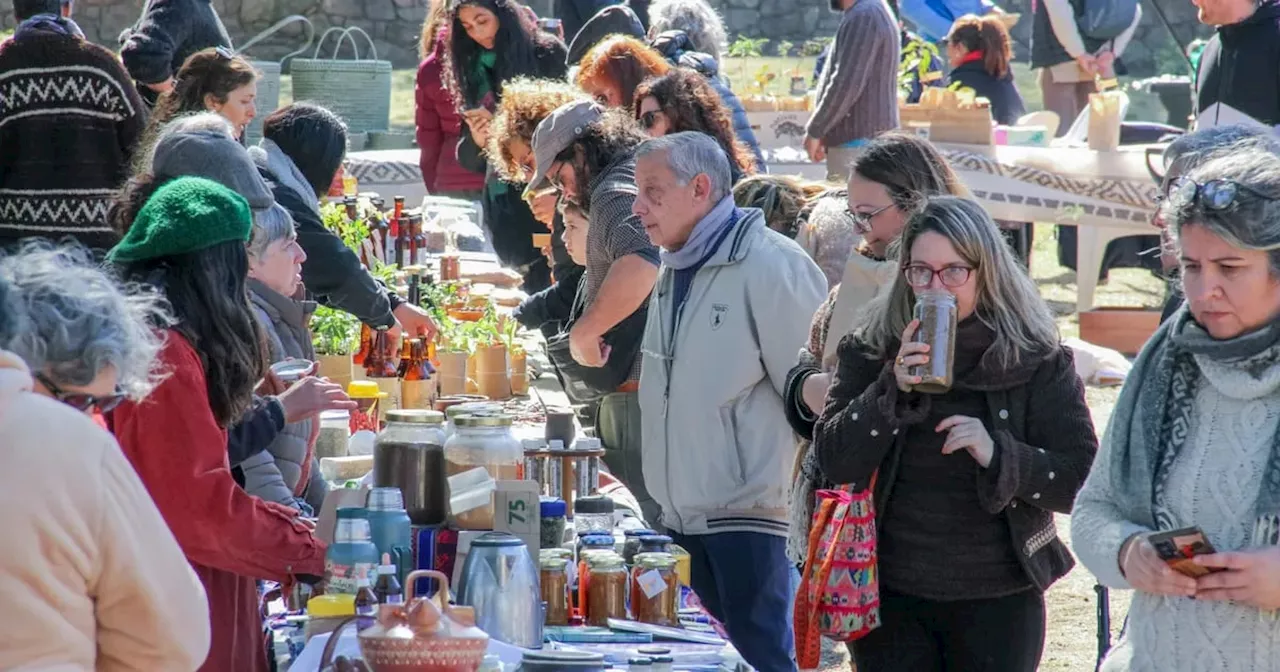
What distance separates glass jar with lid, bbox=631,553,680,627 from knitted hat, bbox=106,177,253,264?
3.18ft

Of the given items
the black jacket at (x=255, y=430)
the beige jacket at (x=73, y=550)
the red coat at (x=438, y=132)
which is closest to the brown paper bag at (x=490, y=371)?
the black jacket at (x=255, y=430)

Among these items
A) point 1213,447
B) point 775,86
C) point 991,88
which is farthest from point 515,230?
point 775,86

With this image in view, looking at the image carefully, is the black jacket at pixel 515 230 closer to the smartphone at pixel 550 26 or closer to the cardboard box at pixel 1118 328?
the smartphone at pixel 550 26

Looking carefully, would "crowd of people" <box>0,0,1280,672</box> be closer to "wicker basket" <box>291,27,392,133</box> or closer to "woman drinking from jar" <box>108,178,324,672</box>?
"woman drinking from jar" <box>108,178,324,672</box>

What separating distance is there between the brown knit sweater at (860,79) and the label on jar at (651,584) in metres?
5.26

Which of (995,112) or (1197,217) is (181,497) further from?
(995,112)

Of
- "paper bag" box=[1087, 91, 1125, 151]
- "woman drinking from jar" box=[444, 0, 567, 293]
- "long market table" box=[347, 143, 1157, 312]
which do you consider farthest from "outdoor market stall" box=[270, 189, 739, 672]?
"paper bag" box=[1087, 91, 1125, 151]

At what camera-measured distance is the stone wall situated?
54.0 feet

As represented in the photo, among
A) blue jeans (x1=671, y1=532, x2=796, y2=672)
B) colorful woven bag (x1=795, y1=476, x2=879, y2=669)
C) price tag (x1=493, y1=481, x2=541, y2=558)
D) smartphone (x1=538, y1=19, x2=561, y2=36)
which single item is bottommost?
blue jeans (x1=671, y1=532, x2=796, y2=672)

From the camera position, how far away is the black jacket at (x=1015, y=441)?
332 cm

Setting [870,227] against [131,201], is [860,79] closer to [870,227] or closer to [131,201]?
[870,227]

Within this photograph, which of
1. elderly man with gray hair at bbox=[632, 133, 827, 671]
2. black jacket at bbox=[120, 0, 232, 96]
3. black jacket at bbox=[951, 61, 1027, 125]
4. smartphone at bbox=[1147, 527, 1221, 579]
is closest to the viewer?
smartphone at bbox=[1147, 527, 1221, 579]

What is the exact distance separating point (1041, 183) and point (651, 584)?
7.19 m

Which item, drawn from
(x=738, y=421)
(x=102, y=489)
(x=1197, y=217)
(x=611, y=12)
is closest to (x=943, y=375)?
(x=1197, y=217)
